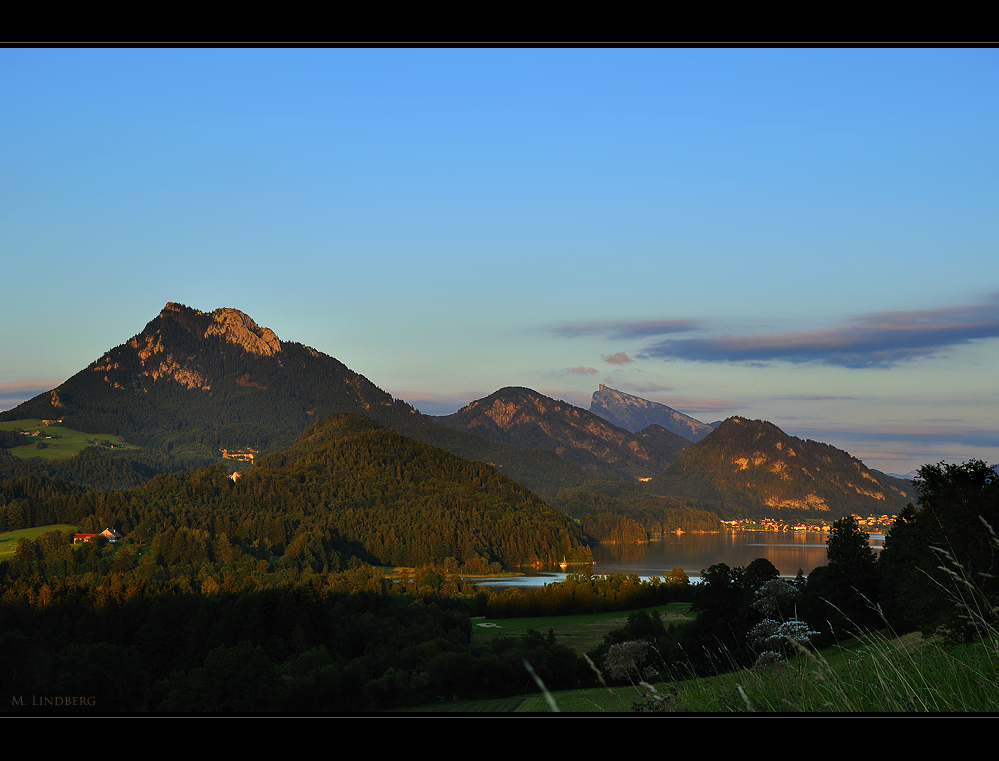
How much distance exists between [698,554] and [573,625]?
7827 centimetres

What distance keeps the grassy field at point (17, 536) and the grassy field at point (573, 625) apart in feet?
219

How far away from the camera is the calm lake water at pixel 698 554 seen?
103250mm

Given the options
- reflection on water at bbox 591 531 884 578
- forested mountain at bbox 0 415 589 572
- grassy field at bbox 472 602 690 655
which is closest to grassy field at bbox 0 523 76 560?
forested mountain at bbox 0 415 589 572

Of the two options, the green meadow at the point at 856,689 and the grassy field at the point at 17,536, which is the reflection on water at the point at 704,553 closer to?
the grassy field at the point at 17,536

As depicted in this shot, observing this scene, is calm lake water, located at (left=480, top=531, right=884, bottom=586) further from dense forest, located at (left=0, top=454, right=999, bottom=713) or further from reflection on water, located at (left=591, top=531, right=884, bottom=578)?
dense forest, located at (left=0, top=454, right=999, bottom=713)

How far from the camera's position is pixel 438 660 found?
126 ft

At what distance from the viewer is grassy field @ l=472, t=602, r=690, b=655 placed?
174 feet

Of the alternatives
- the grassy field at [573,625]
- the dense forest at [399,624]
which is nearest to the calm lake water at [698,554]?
the grassy field at [573,625]

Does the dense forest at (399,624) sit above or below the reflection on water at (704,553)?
above

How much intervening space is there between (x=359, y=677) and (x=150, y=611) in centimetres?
2052
